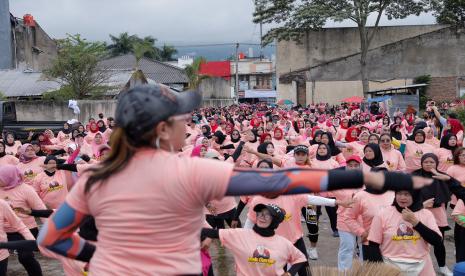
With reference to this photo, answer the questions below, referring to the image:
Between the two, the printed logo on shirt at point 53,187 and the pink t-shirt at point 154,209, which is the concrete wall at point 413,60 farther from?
the pink t-shirt at point 154,209

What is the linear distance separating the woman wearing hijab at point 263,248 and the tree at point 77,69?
912 inches

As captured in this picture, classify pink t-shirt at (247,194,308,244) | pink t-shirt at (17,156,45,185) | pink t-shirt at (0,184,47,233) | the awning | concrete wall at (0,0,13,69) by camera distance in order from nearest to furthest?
pink t-shirt at (247,194,308,244), pink t-shirt at (0,184,47,233), pink t-shirt at (17,156,45,185), concrete wall at (0,0,13,69), the awning

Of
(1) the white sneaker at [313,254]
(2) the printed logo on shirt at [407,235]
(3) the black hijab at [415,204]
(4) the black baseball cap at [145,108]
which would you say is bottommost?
(1) the white sneaker at [313,254]

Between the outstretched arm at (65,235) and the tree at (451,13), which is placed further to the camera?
the tree at (451,13)

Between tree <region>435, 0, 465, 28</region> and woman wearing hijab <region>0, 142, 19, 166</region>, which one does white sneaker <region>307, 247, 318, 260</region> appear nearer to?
woman wearing hijab <region>0, 142, 19, 166</region>

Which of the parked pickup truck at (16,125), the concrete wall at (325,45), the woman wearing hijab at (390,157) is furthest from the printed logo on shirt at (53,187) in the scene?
the concrete wall at (325,45)

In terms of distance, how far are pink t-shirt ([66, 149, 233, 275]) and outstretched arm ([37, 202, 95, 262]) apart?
6.2 inches

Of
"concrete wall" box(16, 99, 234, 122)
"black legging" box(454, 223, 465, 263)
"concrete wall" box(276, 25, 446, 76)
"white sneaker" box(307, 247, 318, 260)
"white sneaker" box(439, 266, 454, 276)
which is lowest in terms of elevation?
"white sneaker" box(307, 247, 318, 260)

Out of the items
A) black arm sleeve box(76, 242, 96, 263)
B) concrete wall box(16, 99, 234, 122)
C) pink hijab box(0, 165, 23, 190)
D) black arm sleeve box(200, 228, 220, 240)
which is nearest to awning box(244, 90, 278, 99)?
concrete wall box(16, 99, 234, 122)

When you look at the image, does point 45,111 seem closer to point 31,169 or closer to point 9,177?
point 31,169

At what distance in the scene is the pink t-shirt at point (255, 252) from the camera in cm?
491

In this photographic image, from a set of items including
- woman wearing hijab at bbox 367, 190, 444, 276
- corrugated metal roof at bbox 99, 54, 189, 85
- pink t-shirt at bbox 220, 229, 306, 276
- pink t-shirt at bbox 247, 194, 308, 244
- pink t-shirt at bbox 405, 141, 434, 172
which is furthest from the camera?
corrugated metal roof at bbox 99, 54, 189, 85

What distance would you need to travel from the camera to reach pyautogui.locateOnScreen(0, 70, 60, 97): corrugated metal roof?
2973 cm

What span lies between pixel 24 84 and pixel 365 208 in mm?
27698
